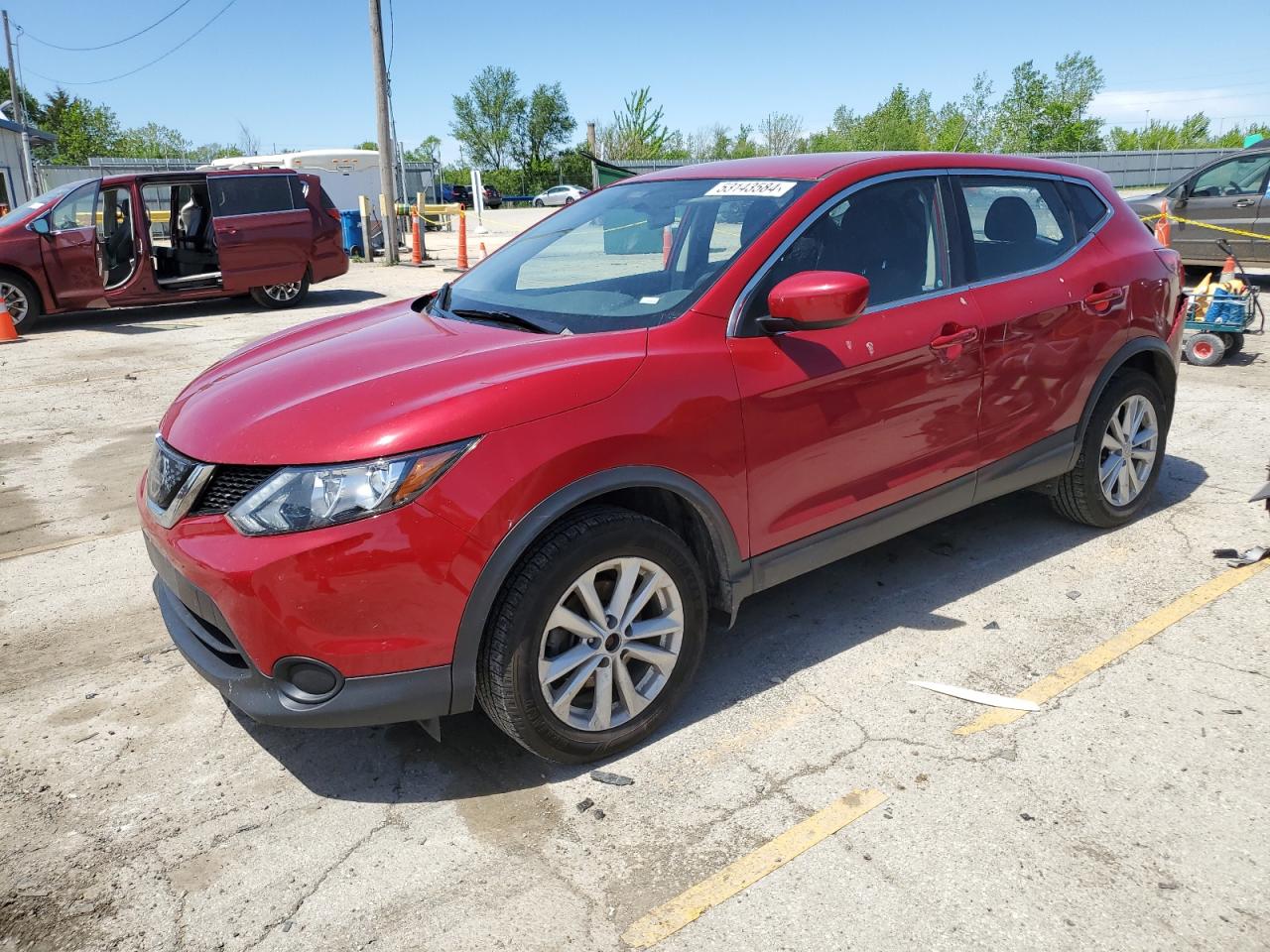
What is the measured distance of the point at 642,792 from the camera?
2869mm

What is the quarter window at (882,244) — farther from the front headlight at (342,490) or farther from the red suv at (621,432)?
the front headlight at (342,490)

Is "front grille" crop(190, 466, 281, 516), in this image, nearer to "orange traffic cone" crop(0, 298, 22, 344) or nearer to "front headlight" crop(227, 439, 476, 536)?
"front headlight" crop(227, 439, 476, 536)

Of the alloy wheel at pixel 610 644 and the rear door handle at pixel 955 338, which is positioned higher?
the rear door handle at pixel 955 338

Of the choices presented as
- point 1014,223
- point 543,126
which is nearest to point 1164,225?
point 1014,223

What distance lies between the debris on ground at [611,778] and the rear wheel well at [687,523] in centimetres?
66

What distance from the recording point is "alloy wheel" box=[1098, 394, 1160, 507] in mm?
4570

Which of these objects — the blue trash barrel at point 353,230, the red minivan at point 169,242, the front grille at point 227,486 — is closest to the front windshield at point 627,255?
the front grille at point 227,486

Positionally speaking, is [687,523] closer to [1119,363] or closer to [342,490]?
[342,490]

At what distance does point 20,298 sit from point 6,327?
0.58 meters

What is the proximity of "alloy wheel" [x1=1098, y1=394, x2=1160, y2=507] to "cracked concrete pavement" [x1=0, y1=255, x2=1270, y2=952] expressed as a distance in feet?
1.16

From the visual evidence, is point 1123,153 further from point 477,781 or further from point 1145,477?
point 477,781

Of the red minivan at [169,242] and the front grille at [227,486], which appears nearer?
the front grille at [227,486]

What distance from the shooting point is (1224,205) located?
1252 cm

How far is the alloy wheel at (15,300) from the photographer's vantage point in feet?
37.0
